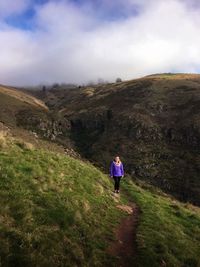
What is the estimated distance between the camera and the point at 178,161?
83625 millimetres

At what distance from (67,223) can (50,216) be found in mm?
725

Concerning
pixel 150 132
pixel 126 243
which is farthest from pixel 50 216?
pixel 150 132

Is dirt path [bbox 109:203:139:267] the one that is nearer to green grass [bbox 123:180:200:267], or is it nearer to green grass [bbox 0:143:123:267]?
green grass [bbox 123:180:200:267]

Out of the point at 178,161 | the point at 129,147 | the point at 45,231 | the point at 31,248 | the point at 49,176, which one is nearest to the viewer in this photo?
the point at 31,248

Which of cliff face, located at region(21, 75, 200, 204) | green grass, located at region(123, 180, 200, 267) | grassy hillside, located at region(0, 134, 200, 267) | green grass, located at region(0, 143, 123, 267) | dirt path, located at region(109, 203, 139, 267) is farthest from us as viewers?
cliff face, located at region(21, 75, 200, 204)

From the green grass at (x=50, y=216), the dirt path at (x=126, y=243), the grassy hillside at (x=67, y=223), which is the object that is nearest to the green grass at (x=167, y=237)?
the grassy hillside at (x=67, y=223)

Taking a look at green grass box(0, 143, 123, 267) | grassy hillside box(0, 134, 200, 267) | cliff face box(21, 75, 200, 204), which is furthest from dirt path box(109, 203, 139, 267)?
cliff face box(21, 75, 200, 204)

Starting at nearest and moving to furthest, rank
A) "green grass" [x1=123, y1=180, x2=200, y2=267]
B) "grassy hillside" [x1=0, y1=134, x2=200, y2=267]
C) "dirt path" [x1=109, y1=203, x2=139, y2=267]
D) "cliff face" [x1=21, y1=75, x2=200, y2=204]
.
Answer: "grassy hillside" [x1=0, y1=134, x2=200, y2=267]
"dirt path" [x1=109, y1=203, x2=139, y2=267]
"green grass" [x1=123, y1=180, x2=200, y2=267]
"cliff face" [x1=21, y1=75, x2=200, y2=204]

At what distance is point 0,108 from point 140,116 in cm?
4046

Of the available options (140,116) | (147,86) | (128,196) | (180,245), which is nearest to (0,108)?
(140,116)

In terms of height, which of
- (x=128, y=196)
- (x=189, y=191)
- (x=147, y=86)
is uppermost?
(x=147, y=86)

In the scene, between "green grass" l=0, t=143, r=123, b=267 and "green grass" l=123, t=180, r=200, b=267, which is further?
"green grass" l=123, t=180, r=200, b=267

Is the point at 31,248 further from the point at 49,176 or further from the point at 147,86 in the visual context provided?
the point at 147,86

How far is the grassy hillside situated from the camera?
13430mm
